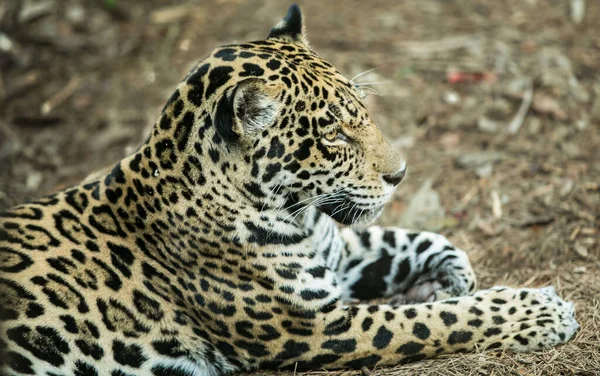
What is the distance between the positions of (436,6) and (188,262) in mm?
9057

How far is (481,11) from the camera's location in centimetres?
1300

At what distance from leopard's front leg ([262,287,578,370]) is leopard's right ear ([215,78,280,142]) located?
5.16 feet

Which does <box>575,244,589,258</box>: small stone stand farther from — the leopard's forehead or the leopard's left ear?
the leopard's left ear

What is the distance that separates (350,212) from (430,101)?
543cm

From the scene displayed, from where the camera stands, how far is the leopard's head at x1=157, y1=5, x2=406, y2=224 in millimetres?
5391

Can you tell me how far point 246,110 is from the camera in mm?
5258

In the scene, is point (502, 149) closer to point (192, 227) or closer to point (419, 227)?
point (419, 227)

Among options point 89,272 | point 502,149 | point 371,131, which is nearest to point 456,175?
point 502,149

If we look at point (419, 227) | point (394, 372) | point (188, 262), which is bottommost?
point (394, 372)

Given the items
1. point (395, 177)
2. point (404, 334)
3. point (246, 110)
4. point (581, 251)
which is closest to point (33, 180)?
point (246, 110)

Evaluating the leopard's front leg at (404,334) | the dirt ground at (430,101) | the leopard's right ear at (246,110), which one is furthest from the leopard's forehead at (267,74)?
the dirt ground at (430,101)

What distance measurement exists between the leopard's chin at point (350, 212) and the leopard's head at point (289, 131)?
0.01 metres

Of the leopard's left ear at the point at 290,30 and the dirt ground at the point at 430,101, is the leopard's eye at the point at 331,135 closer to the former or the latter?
the leopard's left ear at the point at 290,30

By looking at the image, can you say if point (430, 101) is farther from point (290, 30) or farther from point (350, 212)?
point (350, 212)
